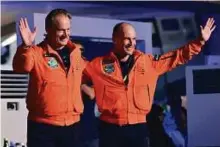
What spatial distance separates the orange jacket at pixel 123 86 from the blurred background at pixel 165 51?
59cm

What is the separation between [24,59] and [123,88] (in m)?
0.58

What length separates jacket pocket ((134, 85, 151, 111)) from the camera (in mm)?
3061

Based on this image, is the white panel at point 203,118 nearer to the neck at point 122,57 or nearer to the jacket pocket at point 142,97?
the jacket pocket at point 142,97

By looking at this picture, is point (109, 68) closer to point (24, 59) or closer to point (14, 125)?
point (24, 59)

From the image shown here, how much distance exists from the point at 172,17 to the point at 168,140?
81 centimetres

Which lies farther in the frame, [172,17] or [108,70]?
[172,17]

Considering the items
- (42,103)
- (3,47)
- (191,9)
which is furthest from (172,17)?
(42,103)

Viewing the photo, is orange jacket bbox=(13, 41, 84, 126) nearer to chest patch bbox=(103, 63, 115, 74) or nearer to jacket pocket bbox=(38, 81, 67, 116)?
jacket pocket bbox=(38, 81, 67, 116)

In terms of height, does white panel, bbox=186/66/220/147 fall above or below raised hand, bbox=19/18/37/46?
below

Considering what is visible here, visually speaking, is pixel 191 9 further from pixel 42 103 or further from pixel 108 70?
pixel 42 103

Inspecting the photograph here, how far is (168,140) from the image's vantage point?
3.74 meters

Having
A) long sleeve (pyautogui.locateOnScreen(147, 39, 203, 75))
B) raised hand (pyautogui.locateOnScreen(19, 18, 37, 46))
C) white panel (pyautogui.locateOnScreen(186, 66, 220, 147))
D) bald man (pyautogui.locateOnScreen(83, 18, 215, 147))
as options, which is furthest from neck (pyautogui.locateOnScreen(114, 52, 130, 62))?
white panel (pyautogui.locateOnScreen(186, 66, 220, 147))

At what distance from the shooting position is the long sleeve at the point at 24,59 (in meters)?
2.70

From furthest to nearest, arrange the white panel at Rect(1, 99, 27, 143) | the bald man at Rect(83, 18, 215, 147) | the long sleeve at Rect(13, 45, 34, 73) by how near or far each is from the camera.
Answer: the white panel at Rect(1, 99, 27, 143) < the bald man at Rect(83, 18, 215, 147) < the long sleeve at Rect(13, 45, 34, 73)
